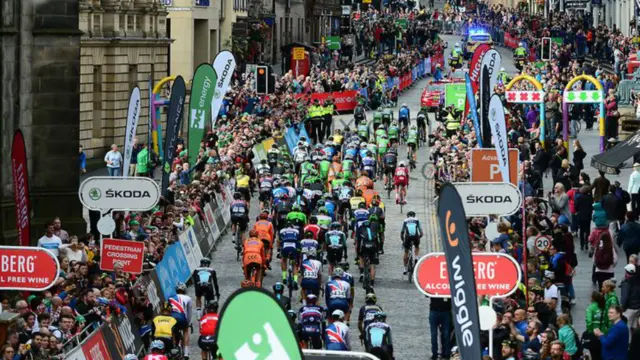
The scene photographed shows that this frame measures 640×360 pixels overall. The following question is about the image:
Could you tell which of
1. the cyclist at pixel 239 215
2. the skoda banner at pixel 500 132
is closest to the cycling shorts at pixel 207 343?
the skoda banner at pixel 500 132

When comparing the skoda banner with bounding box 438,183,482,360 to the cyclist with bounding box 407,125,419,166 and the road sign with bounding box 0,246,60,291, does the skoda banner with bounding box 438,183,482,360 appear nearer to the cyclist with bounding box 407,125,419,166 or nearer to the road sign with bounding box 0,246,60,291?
the road sign with bounding box 0,246,60,291

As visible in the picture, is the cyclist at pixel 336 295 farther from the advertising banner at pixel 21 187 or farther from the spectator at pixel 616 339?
the spectator at pixel 616 339

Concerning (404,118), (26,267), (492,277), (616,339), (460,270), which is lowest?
(616,339)

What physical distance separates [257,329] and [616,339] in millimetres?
11063

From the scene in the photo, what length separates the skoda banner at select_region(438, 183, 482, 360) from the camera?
48.0 ft

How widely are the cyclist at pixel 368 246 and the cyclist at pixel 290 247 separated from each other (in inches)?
46.3

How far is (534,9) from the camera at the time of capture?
140500 millimetres

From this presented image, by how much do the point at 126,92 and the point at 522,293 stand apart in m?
30.9

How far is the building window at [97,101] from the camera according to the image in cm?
5253

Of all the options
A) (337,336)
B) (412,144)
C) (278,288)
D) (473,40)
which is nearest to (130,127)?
(278,288)

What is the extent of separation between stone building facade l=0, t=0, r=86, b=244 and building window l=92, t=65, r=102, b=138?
16.6m

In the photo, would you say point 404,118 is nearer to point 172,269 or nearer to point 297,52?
point 297,52

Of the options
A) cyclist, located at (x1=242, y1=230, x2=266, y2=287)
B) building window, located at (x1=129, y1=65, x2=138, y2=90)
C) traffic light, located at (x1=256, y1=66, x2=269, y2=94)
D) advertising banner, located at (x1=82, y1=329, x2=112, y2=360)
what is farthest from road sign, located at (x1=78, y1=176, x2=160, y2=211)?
traffic light, located at (x1=256, y1=66, x2=269, y2=94)

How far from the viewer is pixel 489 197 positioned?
80.6 ft
